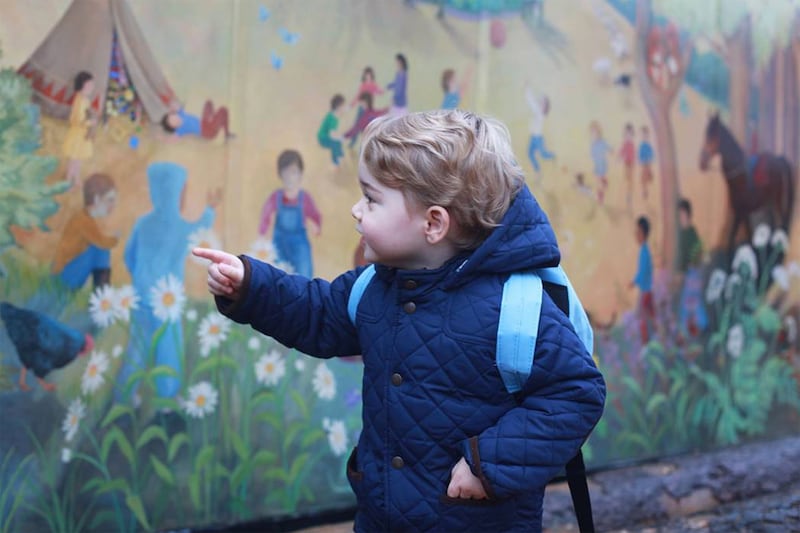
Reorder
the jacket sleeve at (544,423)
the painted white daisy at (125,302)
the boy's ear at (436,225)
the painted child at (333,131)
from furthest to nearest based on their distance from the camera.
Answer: the painted child at (333,131)
the painted white daisy at (125,302)
the boy's ear at (436,225)
the jacket sleeve at (544,423)

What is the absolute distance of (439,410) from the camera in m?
2.30

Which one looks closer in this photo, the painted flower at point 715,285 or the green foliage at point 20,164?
the green foliage at point 20,164

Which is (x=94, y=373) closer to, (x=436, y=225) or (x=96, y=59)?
(x=96, y=59)

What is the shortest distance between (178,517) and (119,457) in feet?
1.08

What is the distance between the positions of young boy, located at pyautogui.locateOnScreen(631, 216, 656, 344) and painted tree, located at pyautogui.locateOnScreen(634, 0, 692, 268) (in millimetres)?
110

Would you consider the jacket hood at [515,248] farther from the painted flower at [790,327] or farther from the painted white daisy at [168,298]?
the painted flower at [790,327]

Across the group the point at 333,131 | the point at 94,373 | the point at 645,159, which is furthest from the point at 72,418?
the point at 645,159

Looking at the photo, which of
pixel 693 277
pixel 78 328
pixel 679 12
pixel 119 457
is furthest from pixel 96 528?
pixel 679 12

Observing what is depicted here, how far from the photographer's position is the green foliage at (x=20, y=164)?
3.45 m

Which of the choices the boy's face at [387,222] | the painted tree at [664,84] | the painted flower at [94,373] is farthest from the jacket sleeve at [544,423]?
the painted tree at [664,84]

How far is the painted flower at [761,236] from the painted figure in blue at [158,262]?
122 inches

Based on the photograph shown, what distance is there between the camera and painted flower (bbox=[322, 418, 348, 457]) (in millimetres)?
4242

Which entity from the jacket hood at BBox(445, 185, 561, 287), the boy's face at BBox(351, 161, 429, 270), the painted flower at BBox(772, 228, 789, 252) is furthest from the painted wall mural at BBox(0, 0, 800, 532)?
the jacket hood at BBox(445, 185, 561, 287)

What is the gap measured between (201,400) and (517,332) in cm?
195
